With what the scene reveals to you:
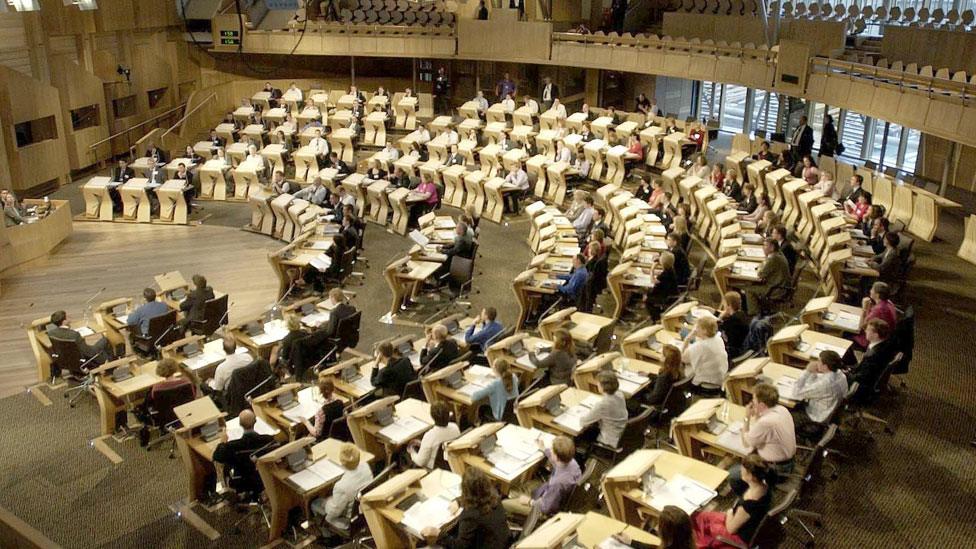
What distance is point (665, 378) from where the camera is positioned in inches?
319

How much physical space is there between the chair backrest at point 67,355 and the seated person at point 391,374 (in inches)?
161

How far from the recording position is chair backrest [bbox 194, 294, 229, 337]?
11.4 meters

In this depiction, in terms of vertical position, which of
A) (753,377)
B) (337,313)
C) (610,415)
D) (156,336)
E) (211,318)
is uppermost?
(753,377)

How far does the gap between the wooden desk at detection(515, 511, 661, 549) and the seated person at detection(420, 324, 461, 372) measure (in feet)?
10.7

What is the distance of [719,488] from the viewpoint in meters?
7.27

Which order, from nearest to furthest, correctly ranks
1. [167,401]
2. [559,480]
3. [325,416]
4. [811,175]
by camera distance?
1. [559,480]
2. [325,416]
3. [167,401]
4. [811,175]

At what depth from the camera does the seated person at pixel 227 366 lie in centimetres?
932

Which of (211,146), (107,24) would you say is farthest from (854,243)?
(107,24)

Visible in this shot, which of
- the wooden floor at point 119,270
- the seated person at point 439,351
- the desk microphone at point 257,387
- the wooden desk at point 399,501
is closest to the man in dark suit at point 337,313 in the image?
the desk microphone at point 257,387

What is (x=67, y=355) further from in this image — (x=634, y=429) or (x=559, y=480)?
(x=634, y=429)

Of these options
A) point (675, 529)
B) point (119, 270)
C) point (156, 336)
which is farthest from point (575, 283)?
point (119, 270)

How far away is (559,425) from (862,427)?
123 inches

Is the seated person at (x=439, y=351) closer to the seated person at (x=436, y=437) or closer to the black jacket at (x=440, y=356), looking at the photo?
the black jacket at (x=440, y=356)

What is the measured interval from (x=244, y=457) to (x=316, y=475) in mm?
797
